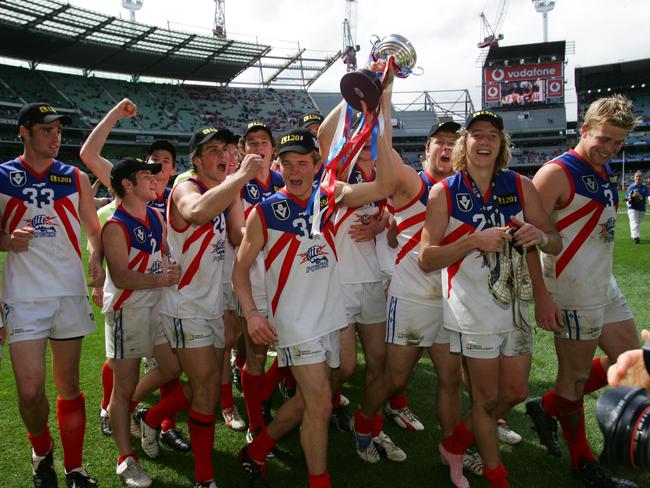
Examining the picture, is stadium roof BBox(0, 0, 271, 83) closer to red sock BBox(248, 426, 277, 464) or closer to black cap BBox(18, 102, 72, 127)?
black cap BBox(18, 102, 72, 127)

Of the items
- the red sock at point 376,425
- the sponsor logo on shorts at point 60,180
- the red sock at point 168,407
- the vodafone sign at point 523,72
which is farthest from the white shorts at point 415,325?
the vodafone sign at point 523,72

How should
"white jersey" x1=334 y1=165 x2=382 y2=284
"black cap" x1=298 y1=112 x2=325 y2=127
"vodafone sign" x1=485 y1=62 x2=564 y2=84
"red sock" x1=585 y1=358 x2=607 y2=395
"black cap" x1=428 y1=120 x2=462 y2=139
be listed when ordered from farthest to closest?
"vodafone sign" x1=485 y1=62 x2=564 y2=84, "black cap" x1=298 y1=112 x2=325 y2=127, "white jersey" x1=334 y1=165 x2=382 y2=284, "black cap" x1=428 y1=120 x2=462 y2=139, "red sock" x1=585 y1=358 x2=607 y2=395

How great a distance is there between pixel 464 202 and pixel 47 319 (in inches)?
115

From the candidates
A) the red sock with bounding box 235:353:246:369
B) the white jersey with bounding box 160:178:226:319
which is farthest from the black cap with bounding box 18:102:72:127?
the red sock with bounding box 235:353:246:369

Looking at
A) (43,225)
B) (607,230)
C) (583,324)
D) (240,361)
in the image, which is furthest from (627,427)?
(240,361)

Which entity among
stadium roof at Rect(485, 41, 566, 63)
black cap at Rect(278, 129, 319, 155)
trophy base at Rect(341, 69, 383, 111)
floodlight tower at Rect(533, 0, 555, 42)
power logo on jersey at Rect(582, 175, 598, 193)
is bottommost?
power logo on jersey at Rect(582, 175, 598, 193)

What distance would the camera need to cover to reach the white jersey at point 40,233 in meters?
3.63

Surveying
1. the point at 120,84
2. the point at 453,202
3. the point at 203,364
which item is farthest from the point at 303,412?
the point at 120,84

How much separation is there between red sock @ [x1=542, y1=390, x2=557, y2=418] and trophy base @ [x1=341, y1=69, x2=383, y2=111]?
2.54 m

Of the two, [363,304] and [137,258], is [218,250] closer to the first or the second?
[137,258]

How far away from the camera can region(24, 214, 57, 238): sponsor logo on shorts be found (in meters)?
3.71

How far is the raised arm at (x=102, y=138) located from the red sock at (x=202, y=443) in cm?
208

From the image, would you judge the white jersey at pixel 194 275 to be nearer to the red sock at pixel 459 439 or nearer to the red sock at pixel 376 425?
the red sock at pixel 376 425

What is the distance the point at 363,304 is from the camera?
432cm
